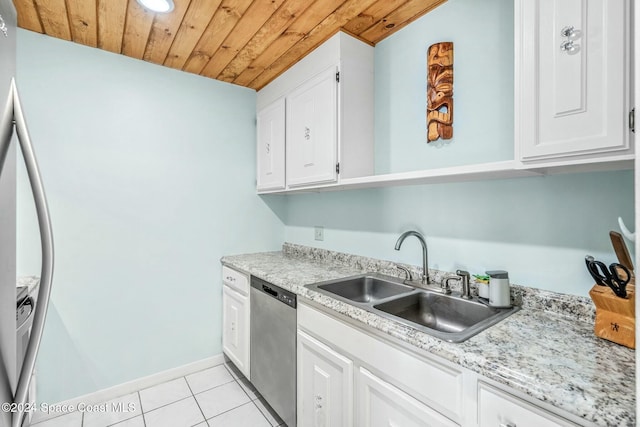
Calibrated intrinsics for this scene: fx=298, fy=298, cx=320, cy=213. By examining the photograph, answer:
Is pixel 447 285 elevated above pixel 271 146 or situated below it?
below

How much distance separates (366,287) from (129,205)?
5.62ft

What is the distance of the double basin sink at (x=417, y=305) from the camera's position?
1.19 m

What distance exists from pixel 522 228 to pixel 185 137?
2.25 metres

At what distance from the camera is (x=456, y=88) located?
1497 millimetres

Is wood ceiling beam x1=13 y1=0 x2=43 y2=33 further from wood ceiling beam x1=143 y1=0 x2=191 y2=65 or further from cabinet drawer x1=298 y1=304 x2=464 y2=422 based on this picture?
cabinet drawer x1=298 y1=304 x2=464 y2=422

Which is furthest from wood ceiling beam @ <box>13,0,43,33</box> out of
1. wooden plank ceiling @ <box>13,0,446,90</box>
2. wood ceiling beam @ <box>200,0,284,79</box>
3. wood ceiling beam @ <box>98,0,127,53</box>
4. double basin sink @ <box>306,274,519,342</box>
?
double basin sink @ <box>306,274,519,342</box>

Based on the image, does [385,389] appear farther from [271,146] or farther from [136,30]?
[136,30]

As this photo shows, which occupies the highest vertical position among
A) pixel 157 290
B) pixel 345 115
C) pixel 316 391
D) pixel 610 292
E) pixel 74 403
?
pixel 345 115

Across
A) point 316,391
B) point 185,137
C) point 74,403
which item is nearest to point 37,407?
point 74,403

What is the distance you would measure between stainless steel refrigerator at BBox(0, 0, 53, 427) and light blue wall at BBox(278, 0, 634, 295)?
5.06 feet

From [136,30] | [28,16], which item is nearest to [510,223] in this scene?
[136,30]

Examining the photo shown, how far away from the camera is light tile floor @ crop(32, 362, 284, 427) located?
1.78m

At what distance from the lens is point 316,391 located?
142 centimetres

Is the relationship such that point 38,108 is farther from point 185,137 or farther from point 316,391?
point 316,391
